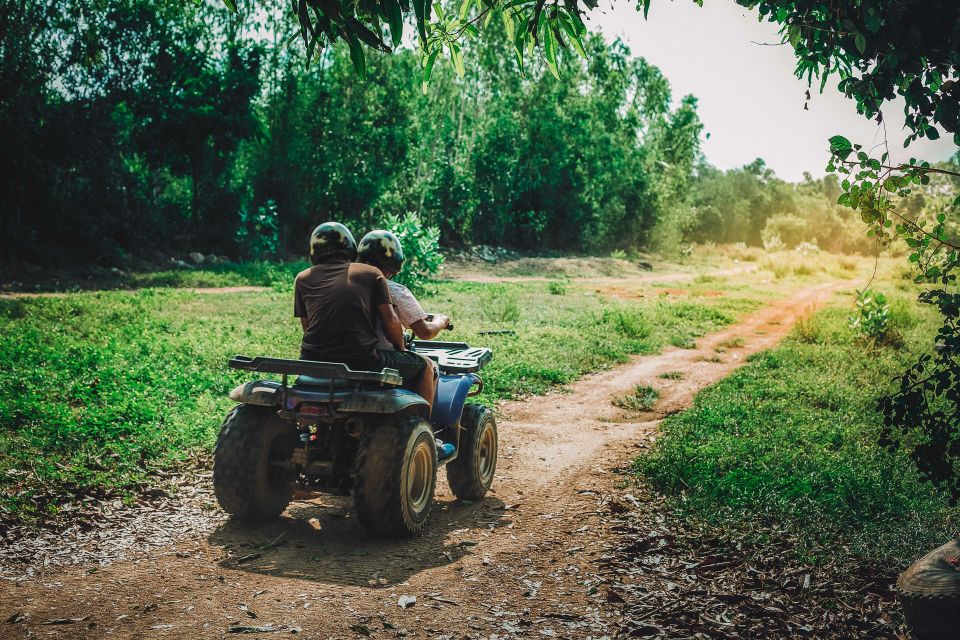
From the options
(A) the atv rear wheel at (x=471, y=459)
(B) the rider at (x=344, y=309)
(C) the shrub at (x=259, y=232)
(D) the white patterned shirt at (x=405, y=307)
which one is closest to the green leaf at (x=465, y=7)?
(B) the rider at (x=344, y=309)

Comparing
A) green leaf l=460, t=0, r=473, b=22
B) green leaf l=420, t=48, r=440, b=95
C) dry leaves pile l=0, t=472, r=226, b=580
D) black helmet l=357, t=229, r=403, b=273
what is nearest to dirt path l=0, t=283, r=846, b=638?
dry leaves pile l=0, t=472, r=226, b=580

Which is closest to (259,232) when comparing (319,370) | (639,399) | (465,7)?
(639,399)

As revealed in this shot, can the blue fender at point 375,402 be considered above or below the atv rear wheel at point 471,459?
above

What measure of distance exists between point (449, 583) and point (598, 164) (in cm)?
3656

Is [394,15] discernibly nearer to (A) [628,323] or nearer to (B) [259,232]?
(A) [628,323]

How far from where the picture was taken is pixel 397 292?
565 centimetres

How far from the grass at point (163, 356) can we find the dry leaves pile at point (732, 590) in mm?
3704

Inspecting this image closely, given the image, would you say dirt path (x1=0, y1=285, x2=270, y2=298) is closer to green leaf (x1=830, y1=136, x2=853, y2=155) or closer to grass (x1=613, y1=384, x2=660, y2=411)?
grass (x1=613, y1=384, x2=660, y2=411)

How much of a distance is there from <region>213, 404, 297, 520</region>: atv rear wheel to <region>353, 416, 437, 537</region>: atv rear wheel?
0.62 metres

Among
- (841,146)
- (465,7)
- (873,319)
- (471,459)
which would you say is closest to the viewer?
(465,7)

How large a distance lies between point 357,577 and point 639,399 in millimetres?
6137

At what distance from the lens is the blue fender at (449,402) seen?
5875mm

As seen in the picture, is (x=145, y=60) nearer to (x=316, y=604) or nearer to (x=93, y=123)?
(x=93, y=123)

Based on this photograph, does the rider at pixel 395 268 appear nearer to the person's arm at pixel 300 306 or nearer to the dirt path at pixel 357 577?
the person's arm at pixel 300 306
